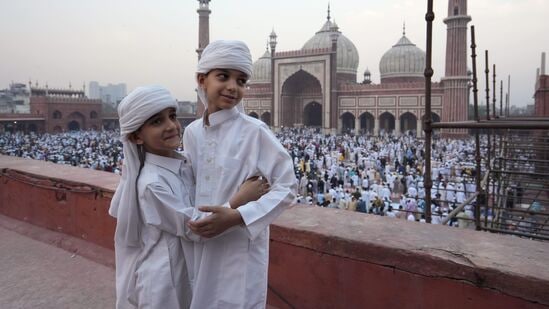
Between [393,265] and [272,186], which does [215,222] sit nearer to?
[272,186]

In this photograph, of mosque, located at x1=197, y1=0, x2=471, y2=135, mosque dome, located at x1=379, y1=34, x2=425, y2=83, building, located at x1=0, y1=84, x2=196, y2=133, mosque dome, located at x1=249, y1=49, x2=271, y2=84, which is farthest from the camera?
mosque dome, located at x1=249, y1=49, x2=271, y2=84

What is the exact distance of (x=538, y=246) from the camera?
3.77 feet

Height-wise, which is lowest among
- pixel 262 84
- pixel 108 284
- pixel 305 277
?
pixel 108 284

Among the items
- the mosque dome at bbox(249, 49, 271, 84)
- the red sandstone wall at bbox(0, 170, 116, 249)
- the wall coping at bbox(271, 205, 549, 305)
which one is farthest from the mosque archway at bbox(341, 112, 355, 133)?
the wall coping at bbox(271, 205, 549, 305)

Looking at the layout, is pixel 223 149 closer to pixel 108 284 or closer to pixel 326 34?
pixel 108 284

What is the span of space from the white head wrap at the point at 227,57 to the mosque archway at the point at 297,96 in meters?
23.0

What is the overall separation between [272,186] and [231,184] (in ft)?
0.31

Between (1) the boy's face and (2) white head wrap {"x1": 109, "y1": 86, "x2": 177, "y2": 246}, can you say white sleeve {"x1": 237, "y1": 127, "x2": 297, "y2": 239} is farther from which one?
(2) white head wrap {"x1": 109, "y1": 86, "x2": 177, "y2": 246}

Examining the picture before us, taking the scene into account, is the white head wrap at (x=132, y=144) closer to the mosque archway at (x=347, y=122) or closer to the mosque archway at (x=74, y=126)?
the mosque archway at (x=347, y=122)

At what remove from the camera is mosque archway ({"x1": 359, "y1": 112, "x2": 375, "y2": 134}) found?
79.4 feet

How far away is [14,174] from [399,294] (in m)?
2.24

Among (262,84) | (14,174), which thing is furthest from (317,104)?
(14,174)

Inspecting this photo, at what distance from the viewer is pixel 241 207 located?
0.86 metres

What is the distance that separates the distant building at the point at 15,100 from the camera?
36.6 metres
